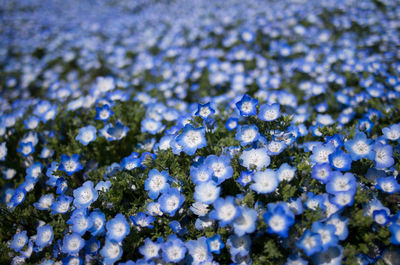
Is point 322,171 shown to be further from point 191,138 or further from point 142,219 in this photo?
point 142,219

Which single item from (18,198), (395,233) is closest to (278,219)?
(395,233)

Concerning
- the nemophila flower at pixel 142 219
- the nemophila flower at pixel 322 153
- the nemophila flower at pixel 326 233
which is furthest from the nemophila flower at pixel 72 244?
the nemophila flower at pixel 322 153

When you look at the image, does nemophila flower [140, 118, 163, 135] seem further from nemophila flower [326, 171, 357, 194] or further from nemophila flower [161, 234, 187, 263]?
nemophila flower [326, 171, 357, 194]

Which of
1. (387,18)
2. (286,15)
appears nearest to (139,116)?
(286,15)

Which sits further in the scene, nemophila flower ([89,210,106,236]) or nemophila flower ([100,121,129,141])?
nemophila flower ([100,121,129,141])

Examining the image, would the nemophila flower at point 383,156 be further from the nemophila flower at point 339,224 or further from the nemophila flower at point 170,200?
the nemophila flower at point 170,200

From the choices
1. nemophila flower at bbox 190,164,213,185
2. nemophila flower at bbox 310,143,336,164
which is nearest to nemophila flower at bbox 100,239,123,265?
nemophila flower at bbox 190,164,213,185
